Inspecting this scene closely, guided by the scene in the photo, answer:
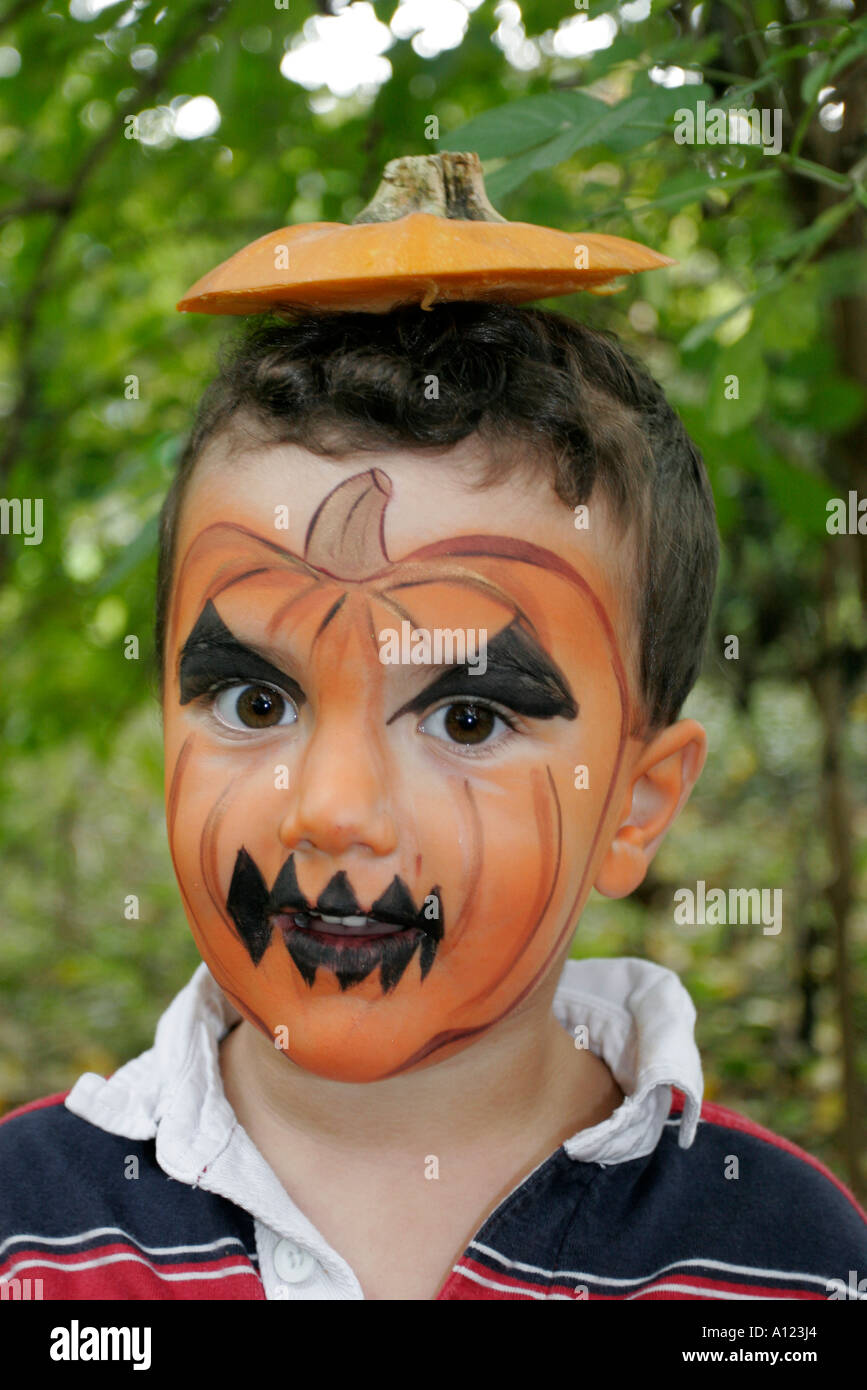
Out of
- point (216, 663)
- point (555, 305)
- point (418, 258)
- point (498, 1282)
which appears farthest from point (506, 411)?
point (555, 305)

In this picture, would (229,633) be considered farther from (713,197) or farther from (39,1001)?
(39,1001)

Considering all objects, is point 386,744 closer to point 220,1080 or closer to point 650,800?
point 650,800

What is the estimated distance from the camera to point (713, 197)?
1.87 metres

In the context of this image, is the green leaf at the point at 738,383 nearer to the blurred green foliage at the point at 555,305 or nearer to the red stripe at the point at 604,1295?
the blurred green foliage at the point at 555,305

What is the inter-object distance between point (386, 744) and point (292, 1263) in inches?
21.8

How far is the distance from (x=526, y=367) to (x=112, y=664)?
76.7 inches

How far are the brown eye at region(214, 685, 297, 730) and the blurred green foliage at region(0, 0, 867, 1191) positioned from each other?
1.63 feet

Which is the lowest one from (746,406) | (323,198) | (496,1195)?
(496,1195)

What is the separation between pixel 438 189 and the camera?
1.32m

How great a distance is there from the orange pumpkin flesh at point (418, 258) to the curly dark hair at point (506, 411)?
0.15 feet

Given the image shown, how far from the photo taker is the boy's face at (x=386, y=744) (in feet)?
3.89

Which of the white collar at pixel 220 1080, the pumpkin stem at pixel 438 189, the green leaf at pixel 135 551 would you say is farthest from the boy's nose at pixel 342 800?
the green leaf at pixel 135 551

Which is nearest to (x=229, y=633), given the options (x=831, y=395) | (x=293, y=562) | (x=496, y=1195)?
(x=293, y=562)

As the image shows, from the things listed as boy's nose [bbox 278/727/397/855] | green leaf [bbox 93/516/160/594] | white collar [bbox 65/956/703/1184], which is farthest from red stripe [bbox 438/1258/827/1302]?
green leaf [bbox 93/516/160/594]
